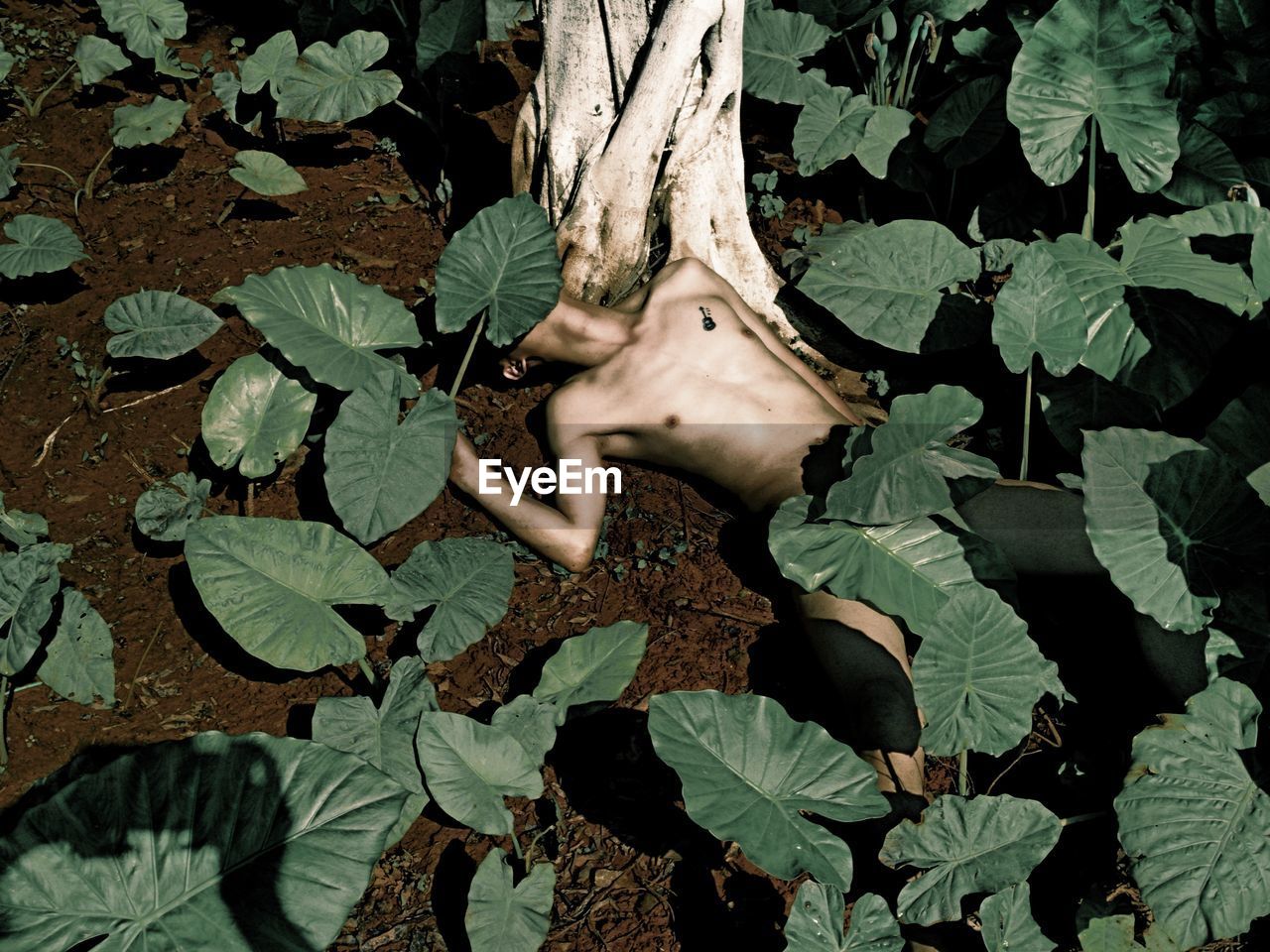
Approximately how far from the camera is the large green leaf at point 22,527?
2578 mm

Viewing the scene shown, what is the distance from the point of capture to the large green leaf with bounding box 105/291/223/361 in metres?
2.79

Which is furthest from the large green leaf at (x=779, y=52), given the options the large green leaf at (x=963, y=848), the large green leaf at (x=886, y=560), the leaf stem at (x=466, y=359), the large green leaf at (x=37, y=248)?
the large green leaf at (x=963, y=848)

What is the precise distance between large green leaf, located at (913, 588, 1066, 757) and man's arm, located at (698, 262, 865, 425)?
95 centimetres

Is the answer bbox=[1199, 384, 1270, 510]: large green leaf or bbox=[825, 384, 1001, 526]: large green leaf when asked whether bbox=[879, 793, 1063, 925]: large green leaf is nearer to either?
bbox=[825, 384, 1001, 526]: large green leaf

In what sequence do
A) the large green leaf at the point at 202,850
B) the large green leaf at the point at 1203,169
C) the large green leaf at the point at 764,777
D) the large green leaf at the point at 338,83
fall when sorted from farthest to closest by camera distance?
the large green leaf at the point at 338,83 < the large green leaf at the point at 1203,169 < the large green leaf at the point at 764,777 < the large green leaf at the point at 202,850

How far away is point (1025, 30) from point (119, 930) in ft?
10.5

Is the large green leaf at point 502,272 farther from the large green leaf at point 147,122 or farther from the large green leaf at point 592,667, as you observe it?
the large green leaf at point 147,122

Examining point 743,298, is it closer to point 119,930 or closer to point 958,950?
point 958,950

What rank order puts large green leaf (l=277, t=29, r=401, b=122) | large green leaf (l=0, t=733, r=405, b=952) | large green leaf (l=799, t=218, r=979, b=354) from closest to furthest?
large green leaf (l=0, t=733, r=405, b=952)
large green leaf (l=799, t=218, r=979, b=354)
large green leaf (l=277, t=29, r=401, b=122)

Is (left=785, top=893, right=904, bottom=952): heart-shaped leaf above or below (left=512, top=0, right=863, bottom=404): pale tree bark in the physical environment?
below

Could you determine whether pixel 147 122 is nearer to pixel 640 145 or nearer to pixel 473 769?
pixel 640 145

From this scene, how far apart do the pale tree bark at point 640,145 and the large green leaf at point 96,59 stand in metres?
1.41

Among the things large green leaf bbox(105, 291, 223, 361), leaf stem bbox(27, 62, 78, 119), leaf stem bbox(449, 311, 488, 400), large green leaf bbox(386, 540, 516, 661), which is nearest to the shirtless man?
leaf stem bbox(449, 311, 488, 400)

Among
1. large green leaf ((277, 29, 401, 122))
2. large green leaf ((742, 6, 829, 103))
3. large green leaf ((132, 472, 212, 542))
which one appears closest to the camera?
large green leaf ((132, 472, 212, 542))
